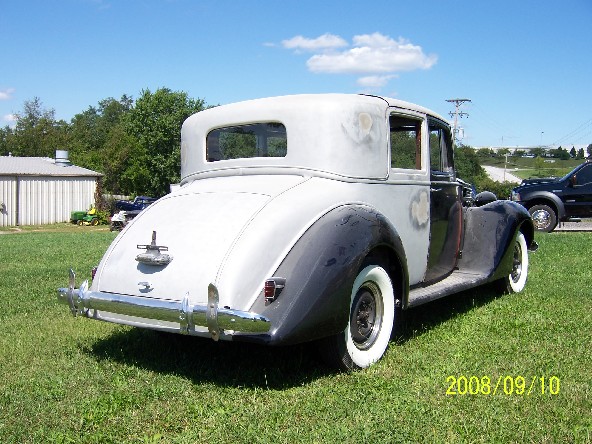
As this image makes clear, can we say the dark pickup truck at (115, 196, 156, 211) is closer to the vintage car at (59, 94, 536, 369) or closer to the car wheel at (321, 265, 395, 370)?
the vintage car at (59, 94, 536, 369)

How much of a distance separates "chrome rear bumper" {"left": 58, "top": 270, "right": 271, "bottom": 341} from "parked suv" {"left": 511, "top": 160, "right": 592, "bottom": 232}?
15.0 m

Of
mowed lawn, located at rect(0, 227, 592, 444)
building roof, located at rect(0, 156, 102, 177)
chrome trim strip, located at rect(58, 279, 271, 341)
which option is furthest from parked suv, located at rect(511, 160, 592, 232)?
building roof, located at rect(0, 156, 102, 177)

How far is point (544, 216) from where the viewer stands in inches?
670

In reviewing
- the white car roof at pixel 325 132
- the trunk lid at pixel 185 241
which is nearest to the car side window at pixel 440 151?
the white car roof at pixel 325 132

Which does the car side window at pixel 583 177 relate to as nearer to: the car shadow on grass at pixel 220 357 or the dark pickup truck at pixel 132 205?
the car shadow on grass at pixel 220 357

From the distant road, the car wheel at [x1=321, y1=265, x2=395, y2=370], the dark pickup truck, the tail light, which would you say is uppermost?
the distant road

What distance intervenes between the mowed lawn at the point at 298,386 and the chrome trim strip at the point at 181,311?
A: 45cm

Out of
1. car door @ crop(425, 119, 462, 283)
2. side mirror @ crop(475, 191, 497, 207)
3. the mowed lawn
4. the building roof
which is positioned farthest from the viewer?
the building roof

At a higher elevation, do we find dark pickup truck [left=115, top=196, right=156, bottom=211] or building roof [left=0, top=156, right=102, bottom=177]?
building roof [left=0, top=156, right=102, bottom=177]

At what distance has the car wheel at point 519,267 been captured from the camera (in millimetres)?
7051

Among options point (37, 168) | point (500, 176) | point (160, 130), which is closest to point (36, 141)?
point (160, 130)

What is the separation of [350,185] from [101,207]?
29296 millimetres

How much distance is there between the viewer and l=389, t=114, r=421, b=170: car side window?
5070 mm

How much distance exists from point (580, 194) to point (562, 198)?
0.46m
